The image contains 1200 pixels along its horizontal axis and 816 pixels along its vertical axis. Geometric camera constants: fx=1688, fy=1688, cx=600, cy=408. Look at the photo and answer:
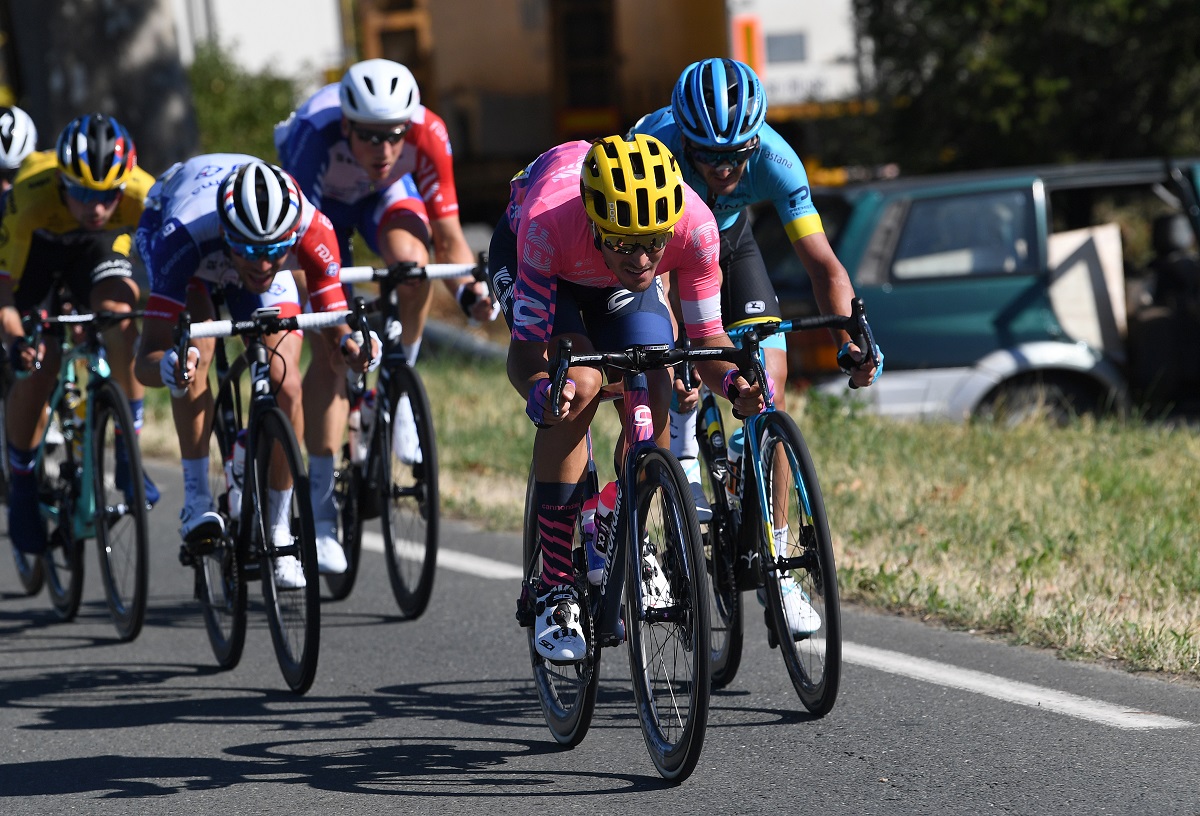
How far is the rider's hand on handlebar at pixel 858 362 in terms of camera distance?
16.3 feet

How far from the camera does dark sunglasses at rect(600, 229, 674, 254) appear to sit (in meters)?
4.45

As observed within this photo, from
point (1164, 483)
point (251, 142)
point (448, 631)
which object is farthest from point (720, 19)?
point (448, 631)

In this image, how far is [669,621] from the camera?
14.9ft

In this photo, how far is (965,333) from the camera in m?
9.30

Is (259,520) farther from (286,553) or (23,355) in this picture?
(23,355)

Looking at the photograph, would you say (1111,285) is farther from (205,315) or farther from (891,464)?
(205,315)

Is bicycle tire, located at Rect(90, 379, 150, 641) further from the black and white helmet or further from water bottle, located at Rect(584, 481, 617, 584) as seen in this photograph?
water bottle, located at Rect(584, 481, 617, 584)

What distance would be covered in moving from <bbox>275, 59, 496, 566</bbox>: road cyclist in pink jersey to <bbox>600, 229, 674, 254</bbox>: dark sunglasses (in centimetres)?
223

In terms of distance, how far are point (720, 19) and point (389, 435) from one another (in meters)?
14.9

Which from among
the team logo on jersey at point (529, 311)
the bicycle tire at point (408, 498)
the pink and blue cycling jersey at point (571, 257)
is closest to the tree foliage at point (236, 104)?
the bicycle tire at point (408, 498)

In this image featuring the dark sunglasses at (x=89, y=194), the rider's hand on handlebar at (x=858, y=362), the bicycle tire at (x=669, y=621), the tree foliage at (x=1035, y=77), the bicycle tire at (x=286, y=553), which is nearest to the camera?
the bicycle tire at (x=669, y=621)

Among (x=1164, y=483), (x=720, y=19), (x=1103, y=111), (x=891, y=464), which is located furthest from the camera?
(x=720, y=19)

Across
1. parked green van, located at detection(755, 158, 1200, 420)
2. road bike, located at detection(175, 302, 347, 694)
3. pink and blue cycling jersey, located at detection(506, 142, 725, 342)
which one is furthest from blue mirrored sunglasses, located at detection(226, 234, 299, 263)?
parked green van, located at detection(755, 158, 1200, 420)

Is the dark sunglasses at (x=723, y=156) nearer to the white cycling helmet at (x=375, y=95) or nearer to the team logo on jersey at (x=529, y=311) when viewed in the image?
the team logo on jersey at (x=529, y=311)
